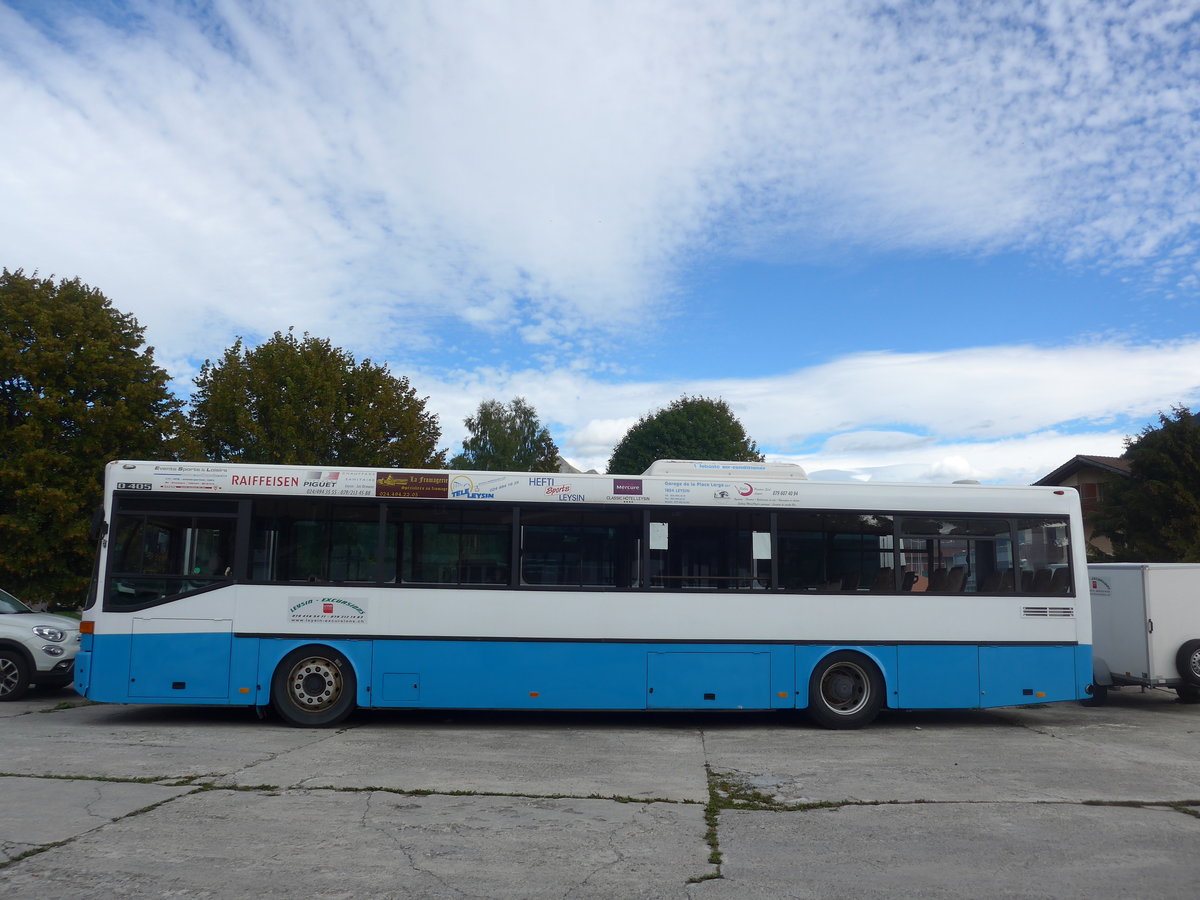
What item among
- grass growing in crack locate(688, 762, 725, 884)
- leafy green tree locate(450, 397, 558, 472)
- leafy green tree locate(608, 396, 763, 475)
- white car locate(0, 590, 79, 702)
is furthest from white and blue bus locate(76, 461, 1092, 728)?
leafy green tree locate(450, 397, 558, 472)

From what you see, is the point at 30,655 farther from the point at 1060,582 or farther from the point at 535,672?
the point at 1060,582

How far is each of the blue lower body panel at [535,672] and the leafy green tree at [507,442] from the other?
187 ft

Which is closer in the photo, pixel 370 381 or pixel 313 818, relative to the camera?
pixel 313 818

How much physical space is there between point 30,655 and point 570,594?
7.63 meters

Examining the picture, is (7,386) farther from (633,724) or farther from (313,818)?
(313,818)

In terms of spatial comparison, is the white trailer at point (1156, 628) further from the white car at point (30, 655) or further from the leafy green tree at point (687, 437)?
the leafy green tree at point (687, 437)

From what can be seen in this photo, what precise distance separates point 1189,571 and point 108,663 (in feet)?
47.7

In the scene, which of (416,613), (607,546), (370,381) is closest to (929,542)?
(607,546)

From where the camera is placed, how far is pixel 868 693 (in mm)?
11523

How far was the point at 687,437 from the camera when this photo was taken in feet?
183

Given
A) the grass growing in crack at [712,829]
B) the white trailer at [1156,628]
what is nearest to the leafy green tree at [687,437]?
the white trailer at [1156,628]

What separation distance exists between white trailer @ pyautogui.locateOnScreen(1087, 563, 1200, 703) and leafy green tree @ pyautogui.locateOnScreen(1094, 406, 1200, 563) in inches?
621

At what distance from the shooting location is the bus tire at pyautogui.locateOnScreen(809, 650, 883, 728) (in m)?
11.5

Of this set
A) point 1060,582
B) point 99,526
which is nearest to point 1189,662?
point 1060,582
